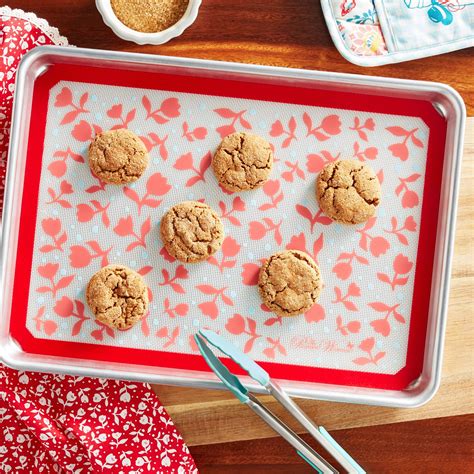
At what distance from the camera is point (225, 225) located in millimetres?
1127

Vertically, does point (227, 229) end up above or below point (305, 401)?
above

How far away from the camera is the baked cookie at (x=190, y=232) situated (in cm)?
109

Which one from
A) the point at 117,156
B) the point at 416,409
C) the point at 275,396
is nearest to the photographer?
the point at 275,396

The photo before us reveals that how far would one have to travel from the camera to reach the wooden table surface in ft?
3.79

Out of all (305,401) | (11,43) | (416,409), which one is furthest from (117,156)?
(416,409)

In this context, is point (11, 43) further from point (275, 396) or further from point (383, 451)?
point (383, 451)

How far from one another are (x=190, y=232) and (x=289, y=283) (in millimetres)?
192

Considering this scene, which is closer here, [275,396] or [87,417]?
[275,396]

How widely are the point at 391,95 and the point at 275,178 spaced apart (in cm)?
25

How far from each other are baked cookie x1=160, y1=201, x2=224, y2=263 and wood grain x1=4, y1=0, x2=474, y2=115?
291 mm

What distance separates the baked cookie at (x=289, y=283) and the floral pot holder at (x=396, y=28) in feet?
1.26

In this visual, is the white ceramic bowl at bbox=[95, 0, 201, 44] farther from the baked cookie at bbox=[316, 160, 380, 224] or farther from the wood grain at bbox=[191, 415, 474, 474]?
the wood grain at bbox=[191, 415, 474, 474]

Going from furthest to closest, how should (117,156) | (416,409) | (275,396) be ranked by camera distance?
(416,409)
(117,156)
(275,396)

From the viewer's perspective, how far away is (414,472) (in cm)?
122
